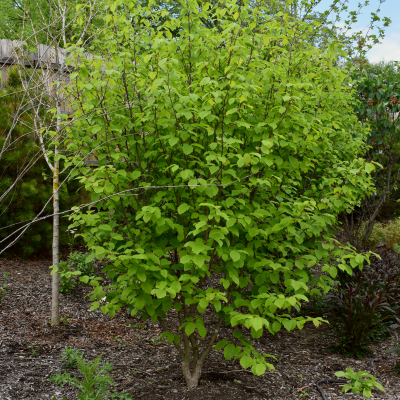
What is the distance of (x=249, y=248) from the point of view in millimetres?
3021

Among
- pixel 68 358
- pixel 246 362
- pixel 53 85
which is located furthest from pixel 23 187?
pixel 246 362

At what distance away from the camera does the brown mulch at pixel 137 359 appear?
132 inches

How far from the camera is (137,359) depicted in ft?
13.3

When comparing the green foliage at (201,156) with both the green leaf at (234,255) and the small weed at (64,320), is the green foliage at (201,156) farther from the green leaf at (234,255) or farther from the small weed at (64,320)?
the small weed at (64,320)

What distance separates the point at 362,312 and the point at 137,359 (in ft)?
7.70

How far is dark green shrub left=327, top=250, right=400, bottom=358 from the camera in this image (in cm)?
420

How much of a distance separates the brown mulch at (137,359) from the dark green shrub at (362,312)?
0.48 feet

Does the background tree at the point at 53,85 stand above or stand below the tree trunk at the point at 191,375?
above

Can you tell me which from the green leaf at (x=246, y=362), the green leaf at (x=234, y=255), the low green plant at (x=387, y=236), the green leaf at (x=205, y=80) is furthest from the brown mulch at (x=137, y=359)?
the low green plant at (x=387, y=236)

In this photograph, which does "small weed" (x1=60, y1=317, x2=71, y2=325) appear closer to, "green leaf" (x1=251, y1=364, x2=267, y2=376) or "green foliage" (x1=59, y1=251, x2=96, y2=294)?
"green foliage" (x1=59, y1=251, x2=96, y2=294)

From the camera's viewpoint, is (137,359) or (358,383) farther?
(137,359)

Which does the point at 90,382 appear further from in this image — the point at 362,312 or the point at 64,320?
the point at 362,312

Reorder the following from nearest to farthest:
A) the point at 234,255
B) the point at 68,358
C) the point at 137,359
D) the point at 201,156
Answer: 1. the point at 234,255
2. the point at 201,156
3. the point at 68,358
4. the point at 137,359

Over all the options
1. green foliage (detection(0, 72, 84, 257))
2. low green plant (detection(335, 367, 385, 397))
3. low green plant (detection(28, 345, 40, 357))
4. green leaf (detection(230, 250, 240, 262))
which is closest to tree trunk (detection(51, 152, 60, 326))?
low green plant (detection(28, 345, 40, 357))
